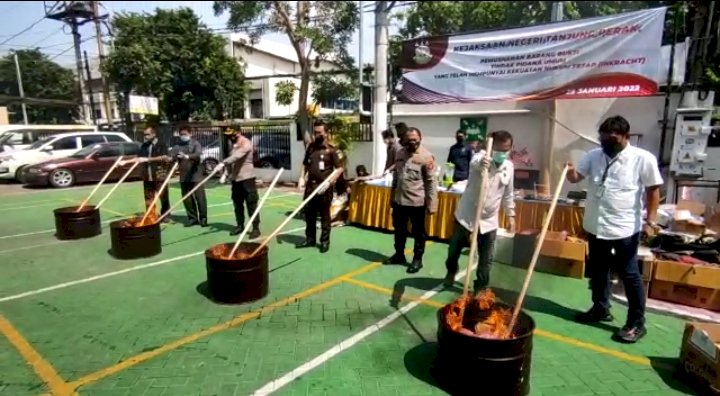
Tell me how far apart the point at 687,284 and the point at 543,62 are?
16.1 feet

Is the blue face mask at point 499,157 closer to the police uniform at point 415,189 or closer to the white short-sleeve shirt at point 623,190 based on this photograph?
the white short-sleeve shirt at point 623,190

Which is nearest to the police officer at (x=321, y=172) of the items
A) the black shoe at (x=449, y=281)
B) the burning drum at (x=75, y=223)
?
the black shoe at (x=449, y=281)

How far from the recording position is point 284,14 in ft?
35.5

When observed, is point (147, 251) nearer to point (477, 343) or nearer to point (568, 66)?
point (477, 343)

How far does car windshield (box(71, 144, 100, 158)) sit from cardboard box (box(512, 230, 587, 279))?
13172 millimetres

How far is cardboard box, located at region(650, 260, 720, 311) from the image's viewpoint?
12.6 feet

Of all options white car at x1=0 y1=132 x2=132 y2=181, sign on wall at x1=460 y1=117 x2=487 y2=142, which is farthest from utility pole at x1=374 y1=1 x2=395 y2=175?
white car at x1=0 y1=132 x2=132 y2=181

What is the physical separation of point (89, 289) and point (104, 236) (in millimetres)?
2307

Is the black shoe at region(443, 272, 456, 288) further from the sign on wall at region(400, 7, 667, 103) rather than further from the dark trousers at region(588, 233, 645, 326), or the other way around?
the sign on wall at region(400, 7, 667, 103)

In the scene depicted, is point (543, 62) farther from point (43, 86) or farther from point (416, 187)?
point (43, 86)

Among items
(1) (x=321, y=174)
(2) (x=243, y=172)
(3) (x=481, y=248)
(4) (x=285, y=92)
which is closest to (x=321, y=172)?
(1) (x=321, y=174)

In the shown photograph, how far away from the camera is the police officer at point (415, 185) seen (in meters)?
4.72

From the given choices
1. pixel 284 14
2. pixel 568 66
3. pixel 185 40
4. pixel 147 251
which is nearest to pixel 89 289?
pixel 147 251

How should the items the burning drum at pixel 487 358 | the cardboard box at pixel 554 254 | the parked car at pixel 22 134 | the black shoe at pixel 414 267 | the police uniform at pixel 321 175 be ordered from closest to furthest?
the burning drum at pixel 487 358
the cardboard box at pixel 554 254
the black shoe at pixel 414 267
the police uniform at pixel 321 175
the parked car at pixel 22 134
